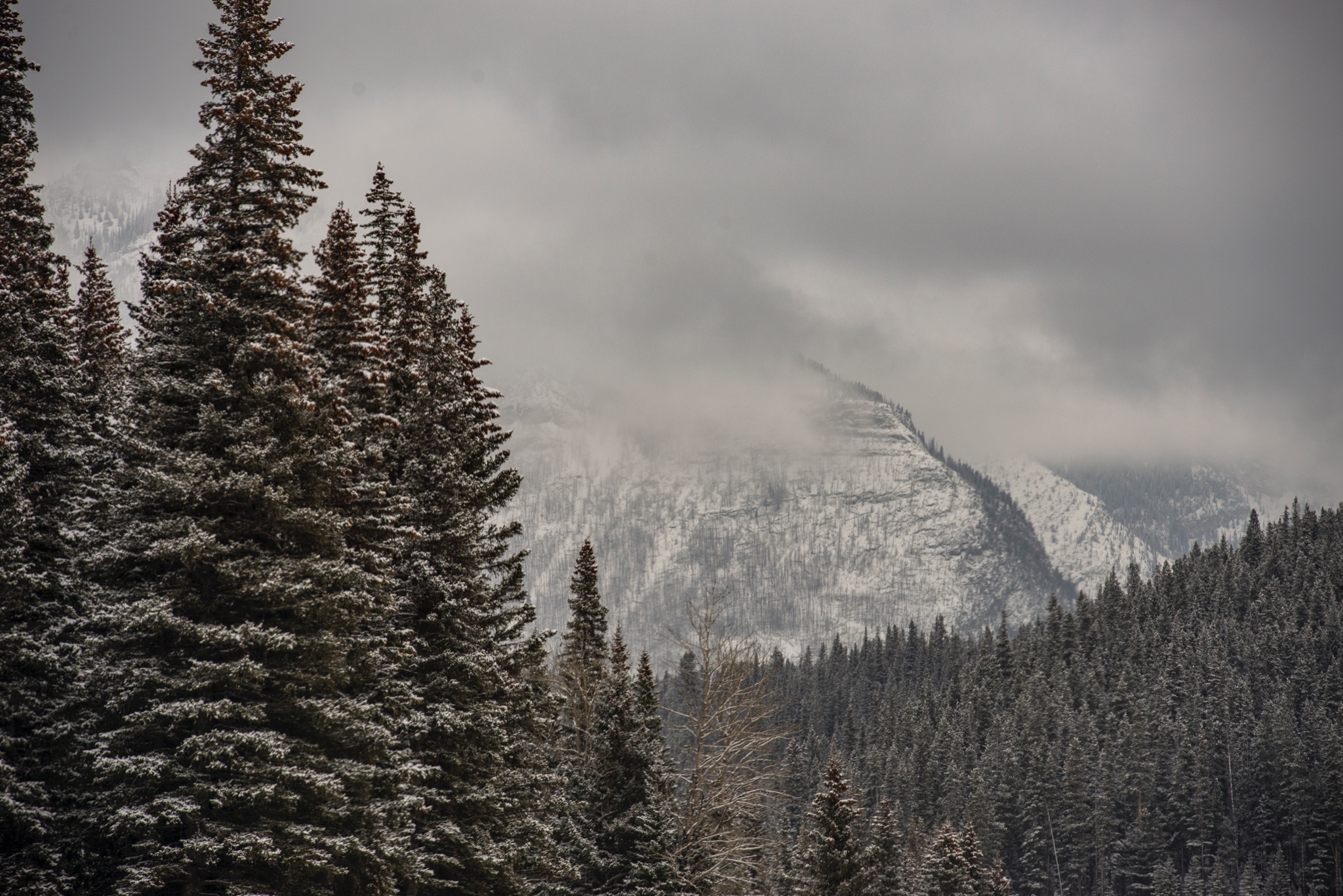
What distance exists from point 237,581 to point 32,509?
5.60m

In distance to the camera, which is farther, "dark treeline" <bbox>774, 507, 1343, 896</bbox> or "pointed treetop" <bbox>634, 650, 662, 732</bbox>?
"dark treeline" <bbox>774, 507, 1343, 896</bbox>

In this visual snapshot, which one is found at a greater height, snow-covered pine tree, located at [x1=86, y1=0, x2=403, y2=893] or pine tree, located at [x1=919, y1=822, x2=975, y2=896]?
snow-covered pine tree, located at [x1=86, y1=0, x2=403, y2=893]

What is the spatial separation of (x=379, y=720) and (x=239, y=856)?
6288 mm

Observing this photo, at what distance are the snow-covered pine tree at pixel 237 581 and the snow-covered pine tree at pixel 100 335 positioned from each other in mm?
8406

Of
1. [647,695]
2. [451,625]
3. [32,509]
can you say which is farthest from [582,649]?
[32,509]

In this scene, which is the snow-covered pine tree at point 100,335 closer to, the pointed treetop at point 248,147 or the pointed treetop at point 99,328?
the pointed treetop at point 99,328

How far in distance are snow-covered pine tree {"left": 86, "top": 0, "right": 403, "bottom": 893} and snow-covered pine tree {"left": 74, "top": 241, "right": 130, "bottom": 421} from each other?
8.41 meters

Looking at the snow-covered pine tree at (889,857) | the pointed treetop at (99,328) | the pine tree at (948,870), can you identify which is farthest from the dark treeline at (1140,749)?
the pointed treetop at (99,328)

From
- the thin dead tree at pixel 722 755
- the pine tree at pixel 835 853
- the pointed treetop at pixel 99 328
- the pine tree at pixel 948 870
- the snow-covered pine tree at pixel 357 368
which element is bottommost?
the pine tree at pixel 948 870

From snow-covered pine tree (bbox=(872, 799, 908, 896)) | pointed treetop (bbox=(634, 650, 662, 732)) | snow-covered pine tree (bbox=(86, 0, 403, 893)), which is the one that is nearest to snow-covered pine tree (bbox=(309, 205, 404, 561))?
snow-covered pine tree (bbox=(86, 0, 403, 893))

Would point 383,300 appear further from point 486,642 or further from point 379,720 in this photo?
point 379,720

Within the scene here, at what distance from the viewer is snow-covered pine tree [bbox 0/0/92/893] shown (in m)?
17.6

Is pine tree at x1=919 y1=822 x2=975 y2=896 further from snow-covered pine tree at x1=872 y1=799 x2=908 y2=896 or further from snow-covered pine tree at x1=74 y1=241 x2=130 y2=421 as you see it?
snow-covered pine tree at x1=74 y1=241 x2=130 y2=421

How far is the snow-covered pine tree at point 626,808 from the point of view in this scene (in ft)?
108
